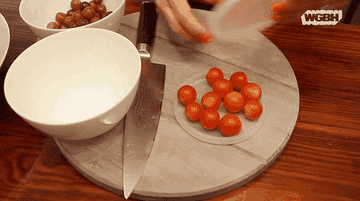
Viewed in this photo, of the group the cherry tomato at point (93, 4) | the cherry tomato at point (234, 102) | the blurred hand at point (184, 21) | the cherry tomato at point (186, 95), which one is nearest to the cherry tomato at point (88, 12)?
the cherry tomato at point (93, 4)

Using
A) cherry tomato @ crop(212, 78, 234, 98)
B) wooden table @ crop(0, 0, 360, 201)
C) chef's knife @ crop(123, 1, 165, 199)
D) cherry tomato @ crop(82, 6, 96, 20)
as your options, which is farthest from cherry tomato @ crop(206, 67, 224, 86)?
cherry tomato @ crop(82, 6, 96, 20)

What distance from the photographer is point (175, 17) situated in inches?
31.4

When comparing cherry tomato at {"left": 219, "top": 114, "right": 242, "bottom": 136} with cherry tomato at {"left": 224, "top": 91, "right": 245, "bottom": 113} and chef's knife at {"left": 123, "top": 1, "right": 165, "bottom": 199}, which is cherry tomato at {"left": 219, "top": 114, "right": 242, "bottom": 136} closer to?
cherry tomato at {"left": 224, "top": 91, "right": 245, "bottom": 113}

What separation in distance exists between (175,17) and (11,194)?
1.97ft

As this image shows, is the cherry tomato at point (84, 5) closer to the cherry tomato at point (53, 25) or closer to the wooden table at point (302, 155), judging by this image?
the cherry tomato at point (53, 25)

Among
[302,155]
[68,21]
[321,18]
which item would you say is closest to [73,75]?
[68,21]

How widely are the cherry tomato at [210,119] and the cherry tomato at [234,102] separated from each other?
2.0 inches

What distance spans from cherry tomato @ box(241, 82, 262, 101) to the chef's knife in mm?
212

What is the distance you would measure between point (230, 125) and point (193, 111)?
0.09m

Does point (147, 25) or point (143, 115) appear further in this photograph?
point (147, 25)

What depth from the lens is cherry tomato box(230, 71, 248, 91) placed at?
0.71m

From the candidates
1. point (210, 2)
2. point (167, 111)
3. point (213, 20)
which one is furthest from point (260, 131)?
point (210, 2)

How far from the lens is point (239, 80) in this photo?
712mm

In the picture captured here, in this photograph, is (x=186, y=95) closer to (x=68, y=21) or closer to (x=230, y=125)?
(x=230, y=125)
